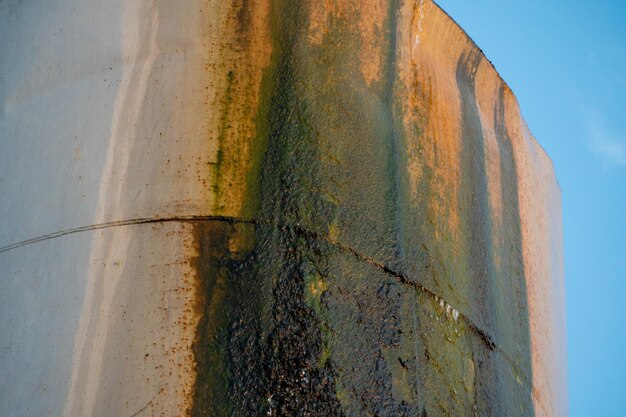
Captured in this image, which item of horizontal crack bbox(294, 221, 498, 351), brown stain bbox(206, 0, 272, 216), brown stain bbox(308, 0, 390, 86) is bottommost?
horizontal crack bbox(294, 221, 498, 351)

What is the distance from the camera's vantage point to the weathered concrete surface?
8.08 feet

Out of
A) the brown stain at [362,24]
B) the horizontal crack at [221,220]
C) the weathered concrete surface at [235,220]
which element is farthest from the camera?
the brown stain at [362,24]

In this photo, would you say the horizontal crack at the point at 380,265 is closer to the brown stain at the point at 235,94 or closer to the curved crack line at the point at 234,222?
the curved crack line at the point at 234,222

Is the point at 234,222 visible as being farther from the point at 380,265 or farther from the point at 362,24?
the point at 362,24

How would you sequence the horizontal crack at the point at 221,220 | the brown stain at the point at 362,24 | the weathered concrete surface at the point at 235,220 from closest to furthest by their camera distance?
the weathered concrete surface at the point at 235,220
the horizontal crack at the point at 221,220
the brown stain at the point at 362,24

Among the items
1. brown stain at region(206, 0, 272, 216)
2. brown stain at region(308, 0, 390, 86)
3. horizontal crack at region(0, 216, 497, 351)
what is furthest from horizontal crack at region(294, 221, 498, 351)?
brown stain at region(308, 0, 390, 86)

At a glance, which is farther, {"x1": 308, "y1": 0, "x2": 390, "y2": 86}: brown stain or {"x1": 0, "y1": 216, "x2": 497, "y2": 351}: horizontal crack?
{"x1": 308, "y1": 0, "x2": 390, "y2": 86}: brown stain

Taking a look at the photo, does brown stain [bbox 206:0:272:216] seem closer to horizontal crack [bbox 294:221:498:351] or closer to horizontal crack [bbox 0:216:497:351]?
horizontal crack [bbox 0:216:497:351]

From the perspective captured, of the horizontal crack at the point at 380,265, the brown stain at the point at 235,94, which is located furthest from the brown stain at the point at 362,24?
the horizontal crack at the point at 380,265

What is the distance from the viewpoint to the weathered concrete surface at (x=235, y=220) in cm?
246

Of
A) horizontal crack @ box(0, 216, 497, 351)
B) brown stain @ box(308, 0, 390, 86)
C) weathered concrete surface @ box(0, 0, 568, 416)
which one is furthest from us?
brown stain @ box(308, 0, 390, 86)

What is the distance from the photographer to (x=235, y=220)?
2.62 metres

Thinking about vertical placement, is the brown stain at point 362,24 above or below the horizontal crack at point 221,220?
above

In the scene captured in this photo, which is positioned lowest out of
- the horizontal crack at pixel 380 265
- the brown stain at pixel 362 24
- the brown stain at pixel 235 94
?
the horizontal crack at pixel 380 265
